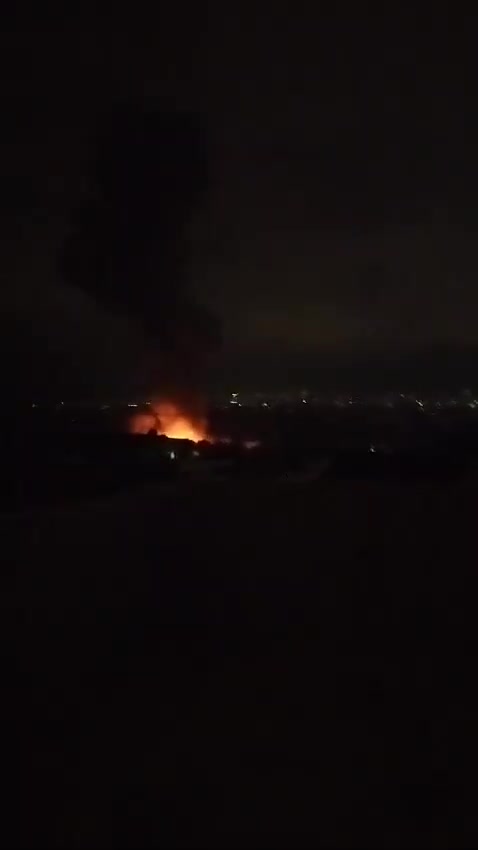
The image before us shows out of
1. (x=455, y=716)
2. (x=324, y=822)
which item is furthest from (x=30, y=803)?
(x=455, y=716)

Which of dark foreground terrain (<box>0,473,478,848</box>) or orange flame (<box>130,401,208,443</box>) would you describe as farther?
orange flame (<box>130,401,208,443</box>)

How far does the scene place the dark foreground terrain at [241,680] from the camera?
214 inches

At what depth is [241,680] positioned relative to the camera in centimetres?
734

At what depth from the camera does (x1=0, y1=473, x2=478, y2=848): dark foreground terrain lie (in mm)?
5426

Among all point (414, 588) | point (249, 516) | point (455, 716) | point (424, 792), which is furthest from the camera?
point (249, 516)

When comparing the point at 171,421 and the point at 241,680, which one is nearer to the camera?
the point at 241,680

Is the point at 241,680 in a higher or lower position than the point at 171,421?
lower

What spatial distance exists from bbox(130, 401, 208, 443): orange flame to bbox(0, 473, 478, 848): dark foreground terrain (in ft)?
69.8

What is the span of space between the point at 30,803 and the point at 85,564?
5265 millimetres

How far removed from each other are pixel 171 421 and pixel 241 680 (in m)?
28.1

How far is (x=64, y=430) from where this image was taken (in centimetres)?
2859

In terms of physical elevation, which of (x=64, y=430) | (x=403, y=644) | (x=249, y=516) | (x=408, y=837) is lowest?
(x=408, y=837)

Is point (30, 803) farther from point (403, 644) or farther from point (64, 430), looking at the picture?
point (64, 430)

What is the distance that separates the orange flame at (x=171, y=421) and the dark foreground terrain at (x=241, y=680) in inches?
838
